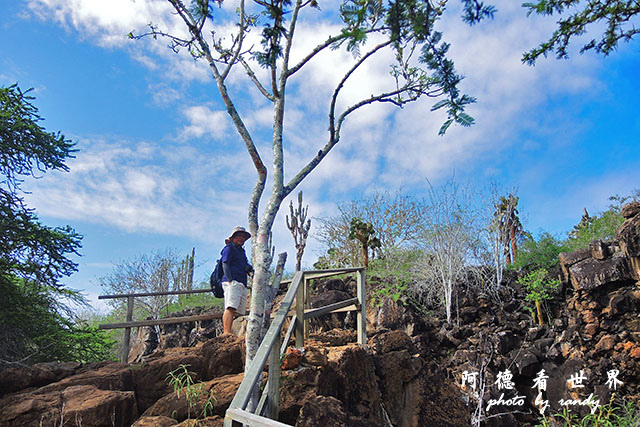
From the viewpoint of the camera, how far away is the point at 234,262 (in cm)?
648

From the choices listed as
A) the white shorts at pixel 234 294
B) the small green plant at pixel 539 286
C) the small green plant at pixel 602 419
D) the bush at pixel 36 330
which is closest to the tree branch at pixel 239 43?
the white shorts at pixel 234 294

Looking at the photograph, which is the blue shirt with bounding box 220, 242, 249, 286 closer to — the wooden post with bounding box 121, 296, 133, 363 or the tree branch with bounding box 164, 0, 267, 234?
the tree branch with bounding box 164, 0, 267, 234

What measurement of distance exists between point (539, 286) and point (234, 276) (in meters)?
8.01

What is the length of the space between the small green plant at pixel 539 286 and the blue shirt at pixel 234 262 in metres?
7.54

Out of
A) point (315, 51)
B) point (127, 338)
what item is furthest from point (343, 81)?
point (127, 338)

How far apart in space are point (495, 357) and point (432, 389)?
461cm

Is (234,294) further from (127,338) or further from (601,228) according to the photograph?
(601,228)

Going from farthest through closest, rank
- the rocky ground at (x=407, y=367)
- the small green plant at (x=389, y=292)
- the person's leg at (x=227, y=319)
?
the small green plant at (x=389, y=292) → the person's leg at (x=227, y=319) → the rocky ground at (x=407, y=367)

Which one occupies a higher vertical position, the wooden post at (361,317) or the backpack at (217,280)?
the backpack at (217,280)

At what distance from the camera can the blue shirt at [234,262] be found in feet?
20.7

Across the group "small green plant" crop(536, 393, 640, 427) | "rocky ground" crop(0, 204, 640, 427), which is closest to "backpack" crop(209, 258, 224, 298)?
"rocky ground" crop(0, 204, 640, 427)

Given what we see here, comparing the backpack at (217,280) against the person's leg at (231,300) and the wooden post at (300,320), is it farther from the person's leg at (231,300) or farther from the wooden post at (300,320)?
the wooden post at (300,320)

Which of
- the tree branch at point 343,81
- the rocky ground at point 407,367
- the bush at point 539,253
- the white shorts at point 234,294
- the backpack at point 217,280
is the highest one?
the tree branch at point 343,81

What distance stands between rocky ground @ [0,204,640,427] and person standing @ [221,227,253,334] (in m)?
0.56
